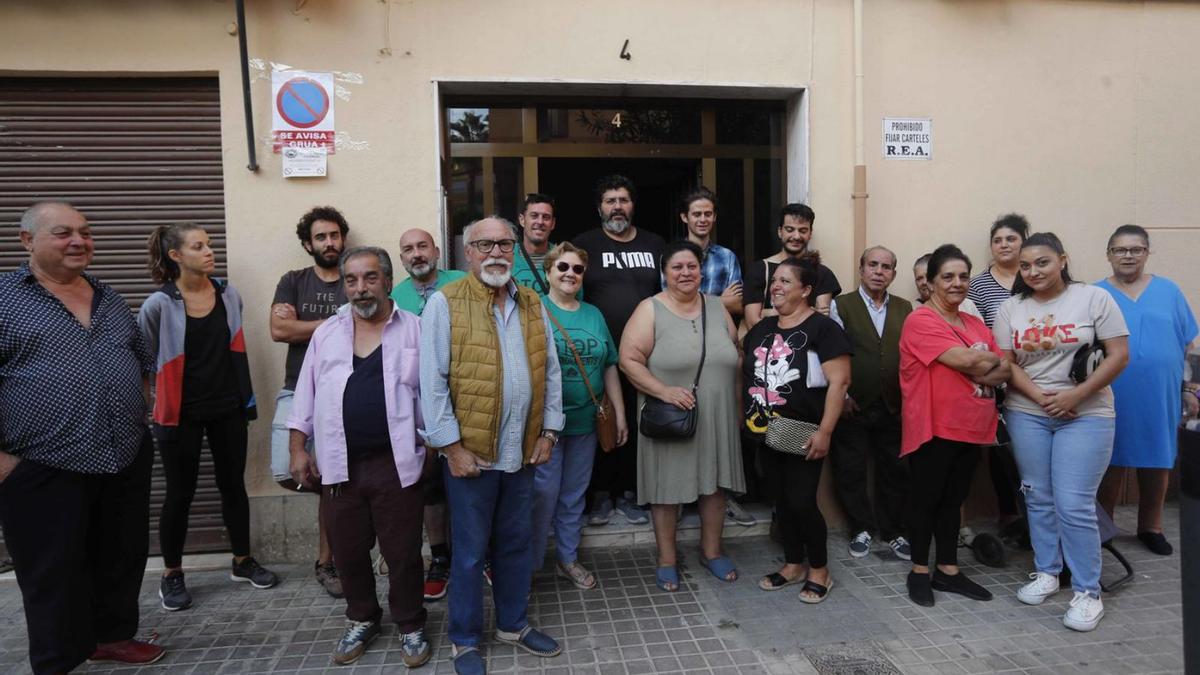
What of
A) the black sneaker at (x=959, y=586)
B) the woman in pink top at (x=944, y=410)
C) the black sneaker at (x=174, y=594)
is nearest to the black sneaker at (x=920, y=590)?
the woman in pink top at (x=944, y=410)

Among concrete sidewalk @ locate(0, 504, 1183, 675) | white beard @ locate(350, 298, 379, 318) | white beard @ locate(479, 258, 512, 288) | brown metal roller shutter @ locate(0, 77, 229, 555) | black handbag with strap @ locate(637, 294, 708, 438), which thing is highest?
brown metal roller shutter @ locate(0, 77, 229, 555)

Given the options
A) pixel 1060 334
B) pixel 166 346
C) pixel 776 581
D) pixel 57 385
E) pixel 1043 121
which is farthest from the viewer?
pixel 1043 121

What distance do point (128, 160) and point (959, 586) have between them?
225 inches

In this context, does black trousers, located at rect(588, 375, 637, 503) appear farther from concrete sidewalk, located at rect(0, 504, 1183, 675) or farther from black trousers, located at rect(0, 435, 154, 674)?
black trousers, located at rect(0, 435, 154, 674)

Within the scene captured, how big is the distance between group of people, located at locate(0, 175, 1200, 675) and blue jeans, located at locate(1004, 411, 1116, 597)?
0.05 ft

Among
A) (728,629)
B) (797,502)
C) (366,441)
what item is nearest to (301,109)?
(366,441)

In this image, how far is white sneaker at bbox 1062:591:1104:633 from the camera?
11.1 feet

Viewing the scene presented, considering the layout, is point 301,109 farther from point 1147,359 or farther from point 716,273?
point 1147,359

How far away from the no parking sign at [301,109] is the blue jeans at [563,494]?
8.28ft

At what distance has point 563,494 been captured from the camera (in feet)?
13.0

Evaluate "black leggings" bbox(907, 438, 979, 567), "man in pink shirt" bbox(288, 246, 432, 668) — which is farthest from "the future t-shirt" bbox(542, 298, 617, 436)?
"black leggings" bbox(907, 438, 979, 567)

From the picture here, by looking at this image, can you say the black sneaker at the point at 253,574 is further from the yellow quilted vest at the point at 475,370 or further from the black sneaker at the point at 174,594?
the yellow quilted vest at the point at 475,370

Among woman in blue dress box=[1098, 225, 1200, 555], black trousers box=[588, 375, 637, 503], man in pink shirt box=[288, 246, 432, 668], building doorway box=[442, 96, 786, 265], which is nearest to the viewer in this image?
man in pink shirt box=[288, 246, 432, 668]

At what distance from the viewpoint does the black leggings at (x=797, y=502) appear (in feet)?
12.2
